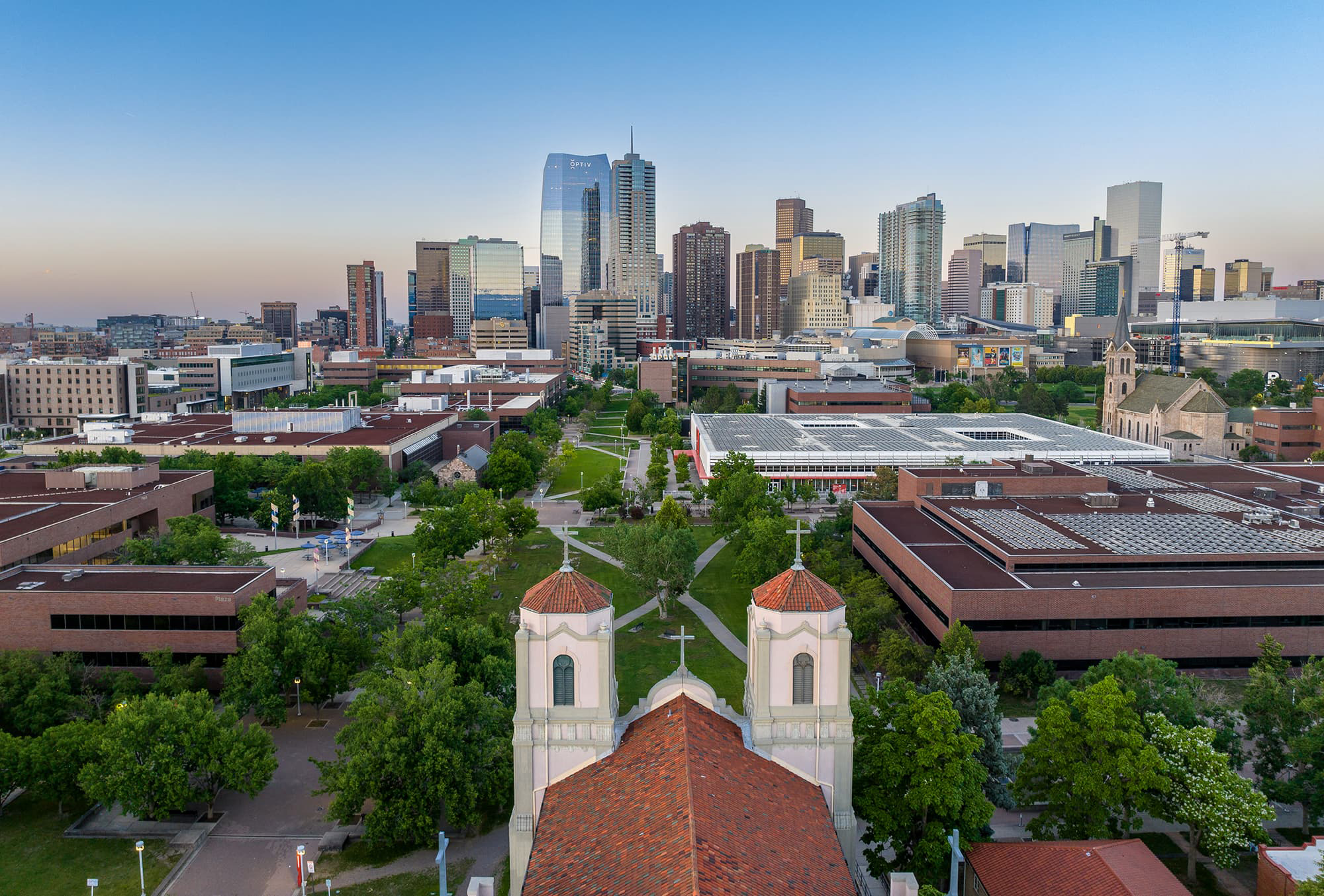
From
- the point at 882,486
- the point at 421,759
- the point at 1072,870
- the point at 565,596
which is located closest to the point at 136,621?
the point at 421,759

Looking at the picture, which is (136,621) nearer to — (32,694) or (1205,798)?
(32,694)

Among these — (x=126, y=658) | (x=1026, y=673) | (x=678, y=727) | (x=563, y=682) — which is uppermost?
(x=563, y=682)

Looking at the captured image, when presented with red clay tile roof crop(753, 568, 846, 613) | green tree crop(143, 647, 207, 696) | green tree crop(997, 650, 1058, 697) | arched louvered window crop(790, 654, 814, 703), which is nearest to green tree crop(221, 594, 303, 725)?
green tree crop(143, 647, 207, 696)

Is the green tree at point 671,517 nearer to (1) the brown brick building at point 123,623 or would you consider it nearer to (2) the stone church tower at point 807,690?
(1) the brown brick building at point 123,623

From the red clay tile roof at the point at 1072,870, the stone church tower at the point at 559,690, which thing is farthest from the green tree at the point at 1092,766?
the stone church tower at the point at 559,690

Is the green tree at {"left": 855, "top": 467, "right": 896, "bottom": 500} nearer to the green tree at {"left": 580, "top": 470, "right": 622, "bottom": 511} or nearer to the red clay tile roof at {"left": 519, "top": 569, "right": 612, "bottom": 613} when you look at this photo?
the green tree at {"left": 580, "top": 470, "right": 622, "bottom": 511}

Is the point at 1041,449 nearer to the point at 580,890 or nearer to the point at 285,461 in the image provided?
the point at 285,461

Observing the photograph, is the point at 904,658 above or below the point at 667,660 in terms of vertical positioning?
above
